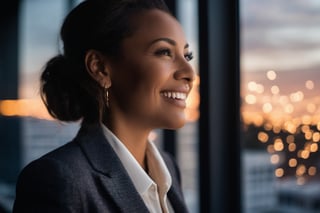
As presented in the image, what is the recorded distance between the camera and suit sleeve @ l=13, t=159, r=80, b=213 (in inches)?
37.2

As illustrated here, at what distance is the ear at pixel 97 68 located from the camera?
3.85ft

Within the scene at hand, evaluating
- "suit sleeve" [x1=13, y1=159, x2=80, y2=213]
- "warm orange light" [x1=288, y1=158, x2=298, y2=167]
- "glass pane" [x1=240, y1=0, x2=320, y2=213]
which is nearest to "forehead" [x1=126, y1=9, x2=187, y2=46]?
"suit sleeve" [x1=13, y1=159, x2=80, y2=213]

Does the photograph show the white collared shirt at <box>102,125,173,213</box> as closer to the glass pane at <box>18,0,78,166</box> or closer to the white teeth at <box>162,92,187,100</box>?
the white teeth at <box>162,92,187,100</box>

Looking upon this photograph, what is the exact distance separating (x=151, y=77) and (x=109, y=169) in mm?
A: 263

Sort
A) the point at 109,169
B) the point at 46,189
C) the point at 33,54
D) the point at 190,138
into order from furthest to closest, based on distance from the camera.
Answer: the point at 33,54 → the point at 190,138 → the point at 109,169 → the point at 46,189

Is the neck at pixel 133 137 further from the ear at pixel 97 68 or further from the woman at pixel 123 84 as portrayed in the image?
the ear at pixel 97 68

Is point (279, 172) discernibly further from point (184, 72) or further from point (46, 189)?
point (46, 189)

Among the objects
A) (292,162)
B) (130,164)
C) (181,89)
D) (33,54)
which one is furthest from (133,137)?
(33,54)

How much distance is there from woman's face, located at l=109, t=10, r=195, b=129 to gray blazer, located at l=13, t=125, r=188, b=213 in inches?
4.5

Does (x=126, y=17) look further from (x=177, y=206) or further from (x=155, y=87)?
(x=177, y=206)

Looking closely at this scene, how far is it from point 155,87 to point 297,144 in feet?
2.51

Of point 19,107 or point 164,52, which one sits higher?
point 164,52

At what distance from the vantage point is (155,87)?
1141mm

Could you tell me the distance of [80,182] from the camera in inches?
39.4
